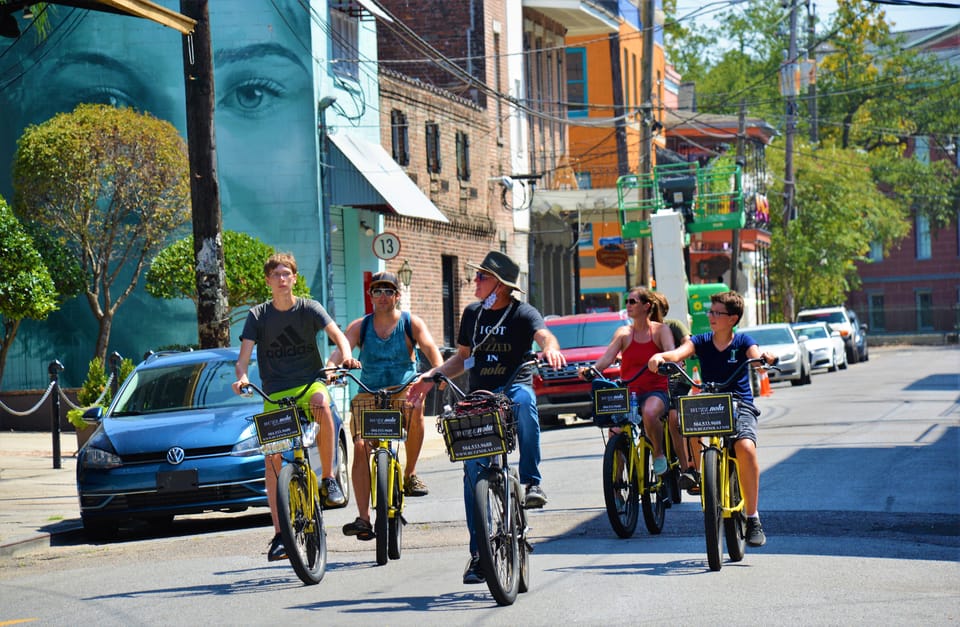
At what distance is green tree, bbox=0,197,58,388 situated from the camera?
21.0m

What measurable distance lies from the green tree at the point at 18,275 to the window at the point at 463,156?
15393 millimetres

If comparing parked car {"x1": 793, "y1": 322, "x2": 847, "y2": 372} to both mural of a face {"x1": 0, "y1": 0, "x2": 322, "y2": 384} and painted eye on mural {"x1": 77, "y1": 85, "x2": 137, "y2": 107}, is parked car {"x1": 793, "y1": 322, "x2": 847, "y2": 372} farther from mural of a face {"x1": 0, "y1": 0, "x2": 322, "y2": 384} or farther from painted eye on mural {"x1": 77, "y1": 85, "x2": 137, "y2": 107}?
painted eye on mural {"x1": 77, "y1": 85, "x2": 137, "y2": 107}

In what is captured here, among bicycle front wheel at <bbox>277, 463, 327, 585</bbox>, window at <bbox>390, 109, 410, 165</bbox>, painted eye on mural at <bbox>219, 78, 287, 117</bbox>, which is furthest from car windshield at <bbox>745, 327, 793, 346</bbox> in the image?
bicycle front wheel at <bbox>277, 463, 327, 585</bbox>

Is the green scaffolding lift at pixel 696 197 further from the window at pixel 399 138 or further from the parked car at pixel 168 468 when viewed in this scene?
the parked car at pixel 168 468

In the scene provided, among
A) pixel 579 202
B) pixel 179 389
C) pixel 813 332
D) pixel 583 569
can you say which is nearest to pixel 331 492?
pixel 583 569

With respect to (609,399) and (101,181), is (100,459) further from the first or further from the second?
(101,181)

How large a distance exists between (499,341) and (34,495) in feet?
26.6

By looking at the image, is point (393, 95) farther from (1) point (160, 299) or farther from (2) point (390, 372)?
(2) point (390, 372)

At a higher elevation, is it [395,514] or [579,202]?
[579,202]

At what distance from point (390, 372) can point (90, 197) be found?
14.9 metres

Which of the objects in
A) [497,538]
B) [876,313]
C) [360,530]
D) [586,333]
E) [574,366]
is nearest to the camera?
[497,538]

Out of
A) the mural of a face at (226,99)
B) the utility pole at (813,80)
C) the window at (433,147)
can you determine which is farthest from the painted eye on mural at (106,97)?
the utility pole at (813,80)

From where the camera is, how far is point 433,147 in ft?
111

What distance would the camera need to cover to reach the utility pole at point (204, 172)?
55.5 feet
